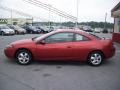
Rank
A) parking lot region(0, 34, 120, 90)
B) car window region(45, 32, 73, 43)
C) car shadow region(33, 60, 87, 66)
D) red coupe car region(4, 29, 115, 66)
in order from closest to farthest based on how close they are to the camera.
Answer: parking lot region(0, 34, 120, 90) → red coupe car region(4, 29, 115, 66) → car window region(45, 32, 73, 43) → car shadow region(33, 60, 87, 66)

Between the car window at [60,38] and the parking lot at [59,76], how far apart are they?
0.97 m

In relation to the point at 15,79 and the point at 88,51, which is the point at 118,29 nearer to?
the point at 88,51

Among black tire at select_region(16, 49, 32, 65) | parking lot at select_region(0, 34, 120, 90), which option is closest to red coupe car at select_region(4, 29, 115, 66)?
black tire at select_region(16, 49, 32, 65)

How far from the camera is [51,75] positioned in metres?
6.43

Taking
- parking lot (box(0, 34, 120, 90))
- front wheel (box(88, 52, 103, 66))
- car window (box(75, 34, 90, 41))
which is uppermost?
car window (box(75, 34, 90, 41))

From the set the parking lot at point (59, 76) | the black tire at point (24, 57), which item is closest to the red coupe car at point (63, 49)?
the black tire at point (24, 57)

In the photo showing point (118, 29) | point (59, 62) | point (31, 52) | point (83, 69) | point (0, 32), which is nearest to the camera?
point (83, 69)

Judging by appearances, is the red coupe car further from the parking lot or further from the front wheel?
the parking lot

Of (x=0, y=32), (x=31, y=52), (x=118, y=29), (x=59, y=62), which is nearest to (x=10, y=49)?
(x=31, y=52)

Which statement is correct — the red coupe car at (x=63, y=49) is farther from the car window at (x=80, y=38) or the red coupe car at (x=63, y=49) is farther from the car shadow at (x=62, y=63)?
the car shadow at (x=62, y=63)

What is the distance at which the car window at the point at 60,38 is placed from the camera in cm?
781

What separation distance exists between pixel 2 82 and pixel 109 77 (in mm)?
3275

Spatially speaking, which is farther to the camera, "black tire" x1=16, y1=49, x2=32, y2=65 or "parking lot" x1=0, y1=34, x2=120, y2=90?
"black tire" x1=16, y1=49, x2=32, y2=65

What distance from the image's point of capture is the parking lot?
5.40 meters
